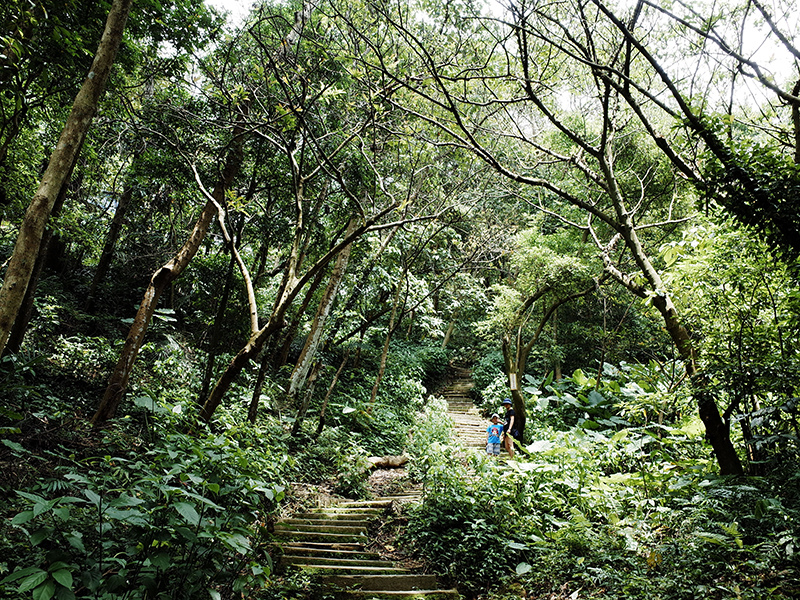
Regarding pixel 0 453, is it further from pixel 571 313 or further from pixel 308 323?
pixel 571 313

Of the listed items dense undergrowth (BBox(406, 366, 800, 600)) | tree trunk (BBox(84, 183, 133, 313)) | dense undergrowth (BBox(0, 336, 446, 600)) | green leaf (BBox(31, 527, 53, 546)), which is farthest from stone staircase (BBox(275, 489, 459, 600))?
tree trunk (BBox(84, 183, 133, 313))

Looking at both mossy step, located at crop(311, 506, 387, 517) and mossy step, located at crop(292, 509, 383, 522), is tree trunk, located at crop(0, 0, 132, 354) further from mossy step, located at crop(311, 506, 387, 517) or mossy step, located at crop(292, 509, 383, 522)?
mossy step, located at crop(311, 506, 387, 517)

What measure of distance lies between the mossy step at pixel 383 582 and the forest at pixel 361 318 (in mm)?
217

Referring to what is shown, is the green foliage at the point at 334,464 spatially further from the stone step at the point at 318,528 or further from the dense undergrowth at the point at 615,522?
the stone step at the point at 318,528

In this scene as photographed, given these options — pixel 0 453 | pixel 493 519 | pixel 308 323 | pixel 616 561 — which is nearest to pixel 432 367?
pixel 308 323

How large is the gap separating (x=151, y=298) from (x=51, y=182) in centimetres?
340

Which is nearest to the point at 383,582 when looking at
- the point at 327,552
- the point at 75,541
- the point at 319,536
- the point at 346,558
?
the point at 346,558

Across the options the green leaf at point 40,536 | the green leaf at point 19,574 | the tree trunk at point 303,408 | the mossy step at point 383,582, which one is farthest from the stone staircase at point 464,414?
the green leaf at point 19,574

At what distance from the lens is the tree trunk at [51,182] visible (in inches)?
115

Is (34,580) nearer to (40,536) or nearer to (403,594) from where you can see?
(40,536)

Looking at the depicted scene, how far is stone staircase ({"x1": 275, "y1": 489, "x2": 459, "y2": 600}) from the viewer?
12.6 ft

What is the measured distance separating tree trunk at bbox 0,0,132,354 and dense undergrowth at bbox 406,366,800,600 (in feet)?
14.6

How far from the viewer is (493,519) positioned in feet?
16.3

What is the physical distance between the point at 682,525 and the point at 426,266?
11.1m
